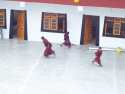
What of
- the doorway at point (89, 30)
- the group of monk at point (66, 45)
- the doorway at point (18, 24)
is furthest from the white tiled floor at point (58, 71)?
the doorway at point (18, 24)

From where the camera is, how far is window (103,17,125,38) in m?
25.6

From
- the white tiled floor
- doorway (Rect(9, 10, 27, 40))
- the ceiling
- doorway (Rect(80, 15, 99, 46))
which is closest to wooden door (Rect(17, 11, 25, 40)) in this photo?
doorway (Rect(9, 10, 27, 40))

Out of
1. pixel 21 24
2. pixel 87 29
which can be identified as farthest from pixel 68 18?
pixel 21 24

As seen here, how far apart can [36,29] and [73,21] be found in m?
2.43

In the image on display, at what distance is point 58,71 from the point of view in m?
21.2

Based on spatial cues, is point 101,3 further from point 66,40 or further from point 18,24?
point 18,24

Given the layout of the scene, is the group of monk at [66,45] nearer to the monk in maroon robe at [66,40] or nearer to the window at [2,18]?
the monk in maroon robe at [66,40]

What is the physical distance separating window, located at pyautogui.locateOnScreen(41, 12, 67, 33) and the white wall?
0.25 meters

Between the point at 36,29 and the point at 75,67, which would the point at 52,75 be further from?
the point at 36,29

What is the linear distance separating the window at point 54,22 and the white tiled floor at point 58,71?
110cm

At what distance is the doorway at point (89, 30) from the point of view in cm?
2603

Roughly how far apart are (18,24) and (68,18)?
3.37m

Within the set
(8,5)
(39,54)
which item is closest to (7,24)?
(8,5)

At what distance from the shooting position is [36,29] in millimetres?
26625
